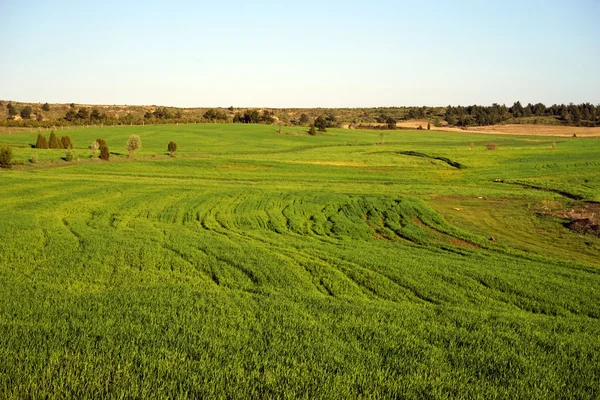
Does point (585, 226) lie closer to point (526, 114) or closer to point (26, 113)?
point (26, 113)

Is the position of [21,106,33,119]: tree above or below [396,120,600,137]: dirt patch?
above

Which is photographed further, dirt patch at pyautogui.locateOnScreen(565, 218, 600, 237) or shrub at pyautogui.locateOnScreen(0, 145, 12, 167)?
shrub at pyautogui.locateOnScreen(0, 145, 12, 167)

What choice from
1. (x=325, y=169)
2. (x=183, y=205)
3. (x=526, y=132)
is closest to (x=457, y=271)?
(x=183, y=205)

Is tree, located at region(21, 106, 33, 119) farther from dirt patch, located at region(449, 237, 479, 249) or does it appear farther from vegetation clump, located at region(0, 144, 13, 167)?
dirt patch, located at region(449, 237, 479, 249)

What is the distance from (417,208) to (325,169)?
28.5 metres

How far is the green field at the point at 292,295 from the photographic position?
823cm

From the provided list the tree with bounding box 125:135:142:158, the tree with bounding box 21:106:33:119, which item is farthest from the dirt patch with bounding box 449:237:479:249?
the tree with bounding box 21:106:33:119

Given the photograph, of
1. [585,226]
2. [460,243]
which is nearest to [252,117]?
[585,226]

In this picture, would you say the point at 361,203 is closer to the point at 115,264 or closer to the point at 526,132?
the point at 115,264

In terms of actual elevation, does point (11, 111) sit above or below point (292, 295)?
above

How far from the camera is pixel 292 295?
1421cm

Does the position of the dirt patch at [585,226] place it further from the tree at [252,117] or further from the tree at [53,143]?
the tree at [252,117]

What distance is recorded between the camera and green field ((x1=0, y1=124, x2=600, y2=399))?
823cm

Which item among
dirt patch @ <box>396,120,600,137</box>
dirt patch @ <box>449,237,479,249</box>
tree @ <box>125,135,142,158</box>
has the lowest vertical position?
dirt patch @ <box>449,237,479,249</box>
